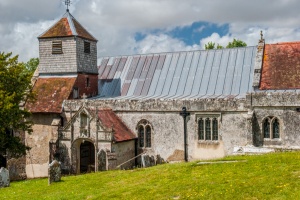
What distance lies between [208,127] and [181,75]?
22.5 ft

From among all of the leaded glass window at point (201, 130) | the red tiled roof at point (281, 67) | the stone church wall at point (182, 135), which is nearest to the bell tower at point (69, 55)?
the stone church wall at point (182, 135)

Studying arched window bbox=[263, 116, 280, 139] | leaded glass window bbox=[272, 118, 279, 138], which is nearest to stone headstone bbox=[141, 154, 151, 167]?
arched window bbox=[263, 116, 280, 139]

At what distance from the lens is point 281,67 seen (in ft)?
100

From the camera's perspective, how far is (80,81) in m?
34.7

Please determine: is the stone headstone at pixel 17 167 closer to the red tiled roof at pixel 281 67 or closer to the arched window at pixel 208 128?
the arched window at pixel 208 128

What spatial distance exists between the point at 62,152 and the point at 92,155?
3.29 metres

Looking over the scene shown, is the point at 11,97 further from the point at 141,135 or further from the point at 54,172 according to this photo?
the point at 141,135

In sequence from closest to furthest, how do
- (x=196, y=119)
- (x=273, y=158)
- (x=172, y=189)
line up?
(x=172, y=189) < (x=273, y=158) < (x=196, y=119)

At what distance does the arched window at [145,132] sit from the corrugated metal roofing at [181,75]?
2882 millimetres

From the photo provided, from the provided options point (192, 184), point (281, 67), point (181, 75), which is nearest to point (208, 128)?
point (181, 75)

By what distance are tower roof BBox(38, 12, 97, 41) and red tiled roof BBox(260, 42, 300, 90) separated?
1610 centimetres

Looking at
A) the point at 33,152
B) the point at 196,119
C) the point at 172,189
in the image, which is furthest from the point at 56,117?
the point at 172,189

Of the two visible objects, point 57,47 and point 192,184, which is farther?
point 57,47

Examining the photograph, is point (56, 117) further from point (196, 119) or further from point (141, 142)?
point (196, 119)
